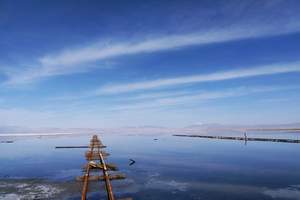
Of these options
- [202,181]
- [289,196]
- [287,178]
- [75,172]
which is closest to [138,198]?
[202,181]

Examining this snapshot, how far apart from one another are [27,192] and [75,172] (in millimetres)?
10027

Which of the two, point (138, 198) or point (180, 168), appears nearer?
point (138, 198)

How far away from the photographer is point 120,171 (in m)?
33.9

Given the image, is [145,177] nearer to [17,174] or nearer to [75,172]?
[75,172]

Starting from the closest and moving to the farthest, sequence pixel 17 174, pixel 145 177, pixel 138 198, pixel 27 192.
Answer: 1. pixel 138 198
2. pixel 27 192
3. pixel 145 177
4. pixel 17 174

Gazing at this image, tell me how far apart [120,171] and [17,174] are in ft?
36.5

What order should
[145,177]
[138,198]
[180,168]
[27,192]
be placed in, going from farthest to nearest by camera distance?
[180,168] < [145,177] < [27,192] < [138,198]

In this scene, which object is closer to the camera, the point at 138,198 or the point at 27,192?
the point at 138,198

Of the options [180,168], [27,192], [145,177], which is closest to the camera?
[27,192]

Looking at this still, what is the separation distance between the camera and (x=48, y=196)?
22.2 meters

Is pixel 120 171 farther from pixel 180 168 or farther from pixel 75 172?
pixel 180 168

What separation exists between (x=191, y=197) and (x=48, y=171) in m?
19.3

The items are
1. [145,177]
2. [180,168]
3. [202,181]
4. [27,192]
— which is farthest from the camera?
[180,168]

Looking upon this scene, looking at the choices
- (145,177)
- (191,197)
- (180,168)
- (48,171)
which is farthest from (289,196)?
(48,171)
